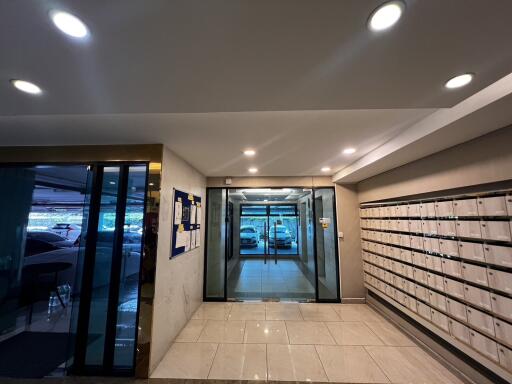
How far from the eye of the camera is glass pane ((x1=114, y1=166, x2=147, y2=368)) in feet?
8.10

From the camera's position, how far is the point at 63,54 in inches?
40.5

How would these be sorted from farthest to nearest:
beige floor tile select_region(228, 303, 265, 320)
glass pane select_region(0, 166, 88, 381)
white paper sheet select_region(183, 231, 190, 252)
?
beige floor tile select_region(228, 303, 265, 320) → white paper sheet select_region(183, 231, 190, 252) → glass pane select_region(0, 166, 88, 381)

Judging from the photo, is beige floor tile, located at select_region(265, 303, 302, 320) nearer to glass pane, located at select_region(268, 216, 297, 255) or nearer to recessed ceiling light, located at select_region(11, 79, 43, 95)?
recessed ceiling light, located at select_region(11, 79, 43, 95)

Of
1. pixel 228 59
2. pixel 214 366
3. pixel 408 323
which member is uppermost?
pixel 228 59

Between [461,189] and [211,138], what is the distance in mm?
2694

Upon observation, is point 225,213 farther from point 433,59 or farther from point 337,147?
point 433,59

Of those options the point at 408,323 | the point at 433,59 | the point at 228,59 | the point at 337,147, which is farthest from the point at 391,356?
the point at 228,59

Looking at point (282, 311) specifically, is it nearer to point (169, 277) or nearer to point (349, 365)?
point (349, 365)

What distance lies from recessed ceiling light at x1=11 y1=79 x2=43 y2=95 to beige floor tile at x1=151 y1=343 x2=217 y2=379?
2.75 metres

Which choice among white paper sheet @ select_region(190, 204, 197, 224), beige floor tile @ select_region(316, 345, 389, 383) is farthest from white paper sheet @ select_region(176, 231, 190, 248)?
beige floor tile @ select_region(316, 345, 389, 383)

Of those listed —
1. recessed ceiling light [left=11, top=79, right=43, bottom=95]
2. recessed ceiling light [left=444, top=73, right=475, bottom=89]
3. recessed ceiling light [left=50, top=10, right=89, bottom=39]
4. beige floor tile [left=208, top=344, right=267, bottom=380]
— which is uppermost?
recessed ceiling light [left=444, top=73, right=475, bottom=89]

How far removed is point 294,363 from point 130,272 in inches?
86.0

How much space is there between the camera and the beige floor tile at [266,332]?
297 cm

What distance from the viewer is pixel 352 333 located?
10.3 ft
